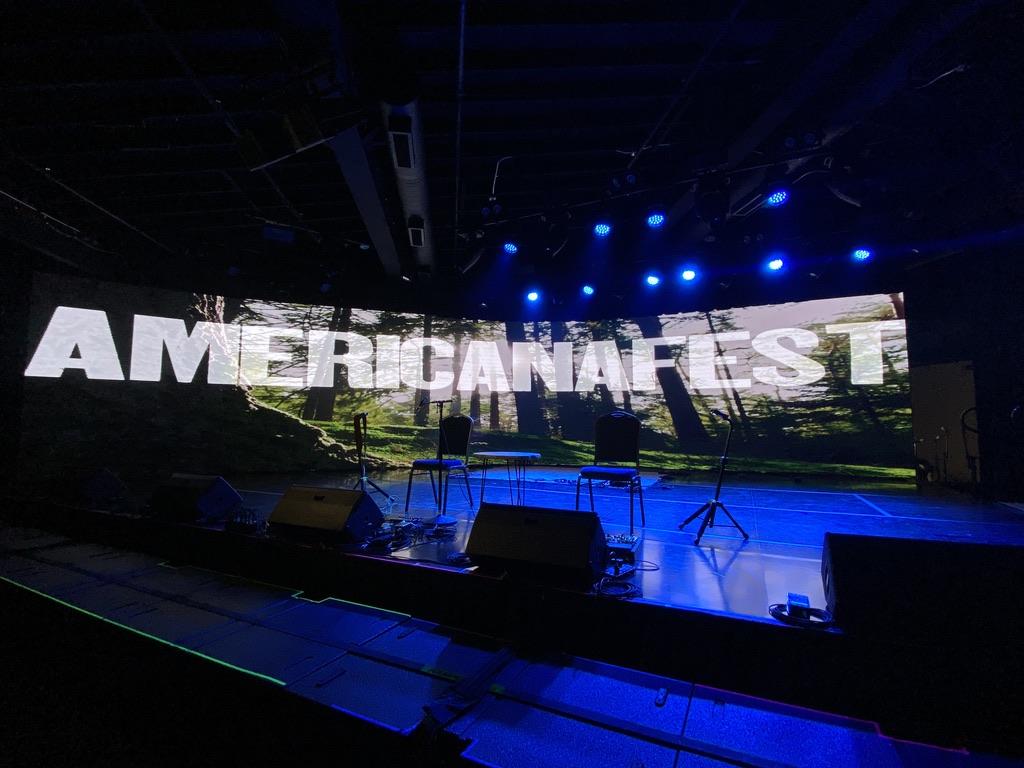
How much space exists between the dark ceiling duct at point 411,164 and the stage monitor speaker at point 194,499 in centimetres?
314

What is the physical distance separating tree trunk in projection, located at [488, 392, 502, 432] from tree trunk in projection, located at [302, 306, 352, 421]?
2.87 meters

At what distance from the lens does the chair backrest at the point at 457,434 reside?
5.11 meters

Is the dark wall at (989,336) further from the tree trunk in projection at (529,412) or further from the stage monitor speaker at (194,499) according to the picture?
the stage monitor speaker at (194,499)

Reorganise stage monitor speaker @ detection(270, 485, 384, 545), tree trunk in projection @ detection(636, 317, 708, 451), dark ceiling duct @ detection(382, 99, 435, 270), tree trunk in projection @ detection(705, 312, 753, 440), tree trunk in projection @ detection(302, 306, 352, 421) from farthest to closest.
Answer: tree trunk in projection @ detection(302, 306, 352, 421) < tree trunk in projection @ detection(636, 317, 708, 451) < tree trunk in projection @ detection(705, 312, 753, 440) < dark ceiling duct @ detection(382, 99, 435, 270) < stage monitor speaker @ detection(270, 485, 384, 545)

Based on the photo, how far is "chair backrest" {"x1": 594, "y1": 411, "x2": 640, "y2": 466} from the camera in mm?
4355

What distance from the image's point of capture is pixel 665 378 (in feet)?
27.5

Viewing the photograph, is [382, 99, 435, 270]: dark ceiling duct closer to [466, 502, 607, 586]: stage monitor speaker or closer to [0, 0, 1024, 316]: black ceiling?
[0, 0, 1024, 316]: black ceiling

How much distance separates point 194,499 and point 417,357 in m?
5.16

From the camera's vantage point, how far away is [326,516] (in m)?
3.22

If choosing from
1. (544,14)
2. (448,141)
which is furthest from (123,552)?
(544,14)

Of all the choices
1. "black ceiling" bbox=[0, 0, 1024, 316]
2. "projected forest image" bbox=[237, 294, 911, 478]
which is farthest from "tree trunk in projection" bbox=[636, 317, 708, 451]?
"black ceiling" bbox=[0, 0, 1024, 316]

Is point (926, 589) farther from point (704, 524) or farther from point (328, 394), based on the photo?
point (328, 394)

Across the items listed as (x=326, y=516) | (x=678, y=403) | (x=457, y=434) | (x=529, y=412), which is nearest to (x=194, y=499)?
(x=326, y=516)

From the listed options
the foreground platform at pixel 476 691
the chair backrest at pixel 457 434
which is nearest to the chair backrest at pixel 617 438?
the chair backrest at pixel 457 434
